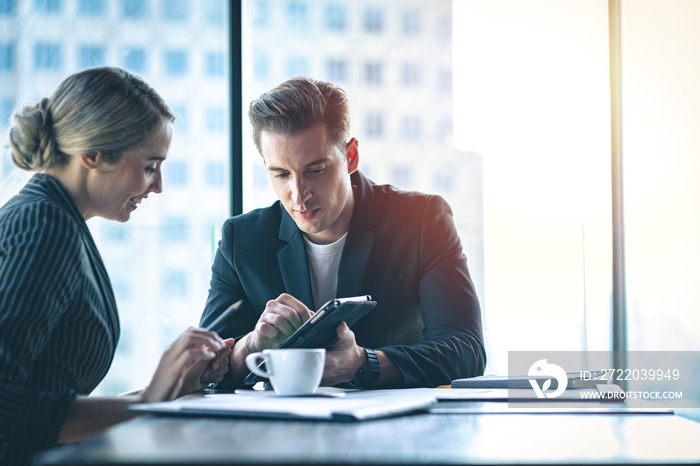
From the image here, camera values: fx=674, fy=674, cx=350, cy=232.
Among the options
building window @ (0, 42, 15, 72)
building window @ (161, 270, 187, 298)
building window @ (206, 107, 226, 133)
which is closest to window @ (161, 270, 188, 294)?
building window @ (161, 270, 187, 298)

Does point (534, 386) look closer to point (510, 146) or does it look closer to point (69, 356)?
point (69, 356)

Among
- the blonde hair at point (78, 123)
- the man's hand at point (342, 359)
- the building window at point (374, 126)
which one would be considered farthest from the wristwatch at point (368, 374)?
the building window at point (374, 126)

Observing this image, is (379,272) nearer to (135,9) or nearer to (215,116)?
(215,116)

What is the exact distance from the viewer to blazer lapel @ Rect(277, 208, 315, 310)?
75.2 inches

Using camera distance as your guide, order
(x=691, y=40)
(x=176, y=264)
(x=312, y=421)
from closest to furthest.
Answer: (x=312, y=421)
(x=691, y=40)
(x=176, y=264)

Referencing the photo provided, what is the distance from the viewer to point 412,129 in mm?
3227

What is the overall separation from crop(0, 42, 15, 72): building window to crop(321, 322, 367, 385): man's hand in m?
2.07

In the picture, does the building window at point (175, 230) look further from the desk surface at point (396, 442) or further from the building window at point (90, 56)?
the desk surface at point (396, 442)

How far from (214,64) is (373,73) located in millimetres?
751

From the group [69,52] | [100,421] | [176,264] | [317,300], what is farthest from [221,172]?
[100,421]

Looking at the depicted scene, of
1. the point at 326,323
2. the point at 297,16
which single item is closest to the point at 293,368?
the point at 326,323

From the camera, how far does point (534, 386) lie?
4.23 ft

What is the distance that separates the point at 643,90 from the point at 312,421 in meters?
2.72

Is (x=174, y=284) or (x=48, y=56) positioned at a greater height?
(x=48, y=56)
